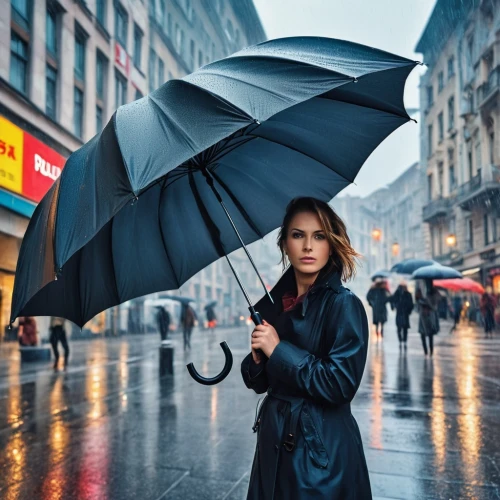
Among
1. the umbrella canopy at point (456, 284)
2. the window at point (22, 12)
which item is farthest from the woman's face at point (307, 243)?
the window at point (22, 12)

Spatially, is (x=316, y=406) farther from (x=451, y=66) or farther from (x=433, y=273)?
(x=451, y=66)

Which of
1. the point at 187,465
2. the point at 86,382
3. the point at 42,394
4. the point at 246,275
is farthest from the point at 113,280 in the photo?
the point at 246,275

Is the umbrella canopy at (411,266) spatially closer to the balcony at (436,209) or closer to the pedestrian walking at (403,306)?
the pedestrian walking at (403,306)

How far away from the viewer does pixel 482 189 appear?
31.6 meters

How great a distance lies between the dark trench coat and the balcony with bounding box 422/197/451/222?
132 ft

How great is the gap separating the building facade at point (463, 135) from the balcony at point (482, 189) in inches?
2.2

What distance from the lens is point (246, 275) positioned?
67.8 metres

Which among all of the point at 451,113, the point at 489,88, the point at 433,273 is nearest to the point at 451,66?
the point at 451,113

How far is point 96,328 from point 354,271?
27.2 m

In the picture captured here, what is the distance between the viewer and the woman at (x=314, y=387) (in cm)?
198

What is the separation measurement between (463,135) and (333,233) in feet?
124

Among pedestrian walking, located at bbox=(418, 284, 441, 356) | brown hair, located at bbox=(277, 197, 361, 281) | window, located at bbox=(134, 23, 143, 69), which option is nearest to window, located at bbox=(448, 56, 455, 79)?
window, located at bbox=(134, 23, 143, 69)

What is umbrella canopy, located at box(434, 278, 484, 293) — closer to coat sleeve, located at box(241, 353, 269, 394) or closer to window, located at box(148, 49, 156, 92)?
coat sleeve, located at box(241, 353, 269, 394)

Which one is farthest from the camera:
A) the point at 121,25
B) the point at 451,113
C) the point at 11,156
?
the point at 451,113
